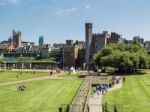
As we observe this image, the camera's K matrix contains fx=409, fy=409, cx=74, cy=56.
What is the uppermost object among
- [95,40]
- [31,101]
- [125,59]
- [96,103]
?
[95,40]

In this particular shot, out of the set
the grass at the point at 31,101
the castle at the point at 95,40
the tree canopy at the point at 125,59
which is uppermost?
the castle at the point at 95,40

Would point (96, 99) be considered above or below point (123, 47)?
below

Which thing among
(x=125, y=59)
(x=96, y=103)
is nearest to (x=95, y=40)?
(x=125, y=59)

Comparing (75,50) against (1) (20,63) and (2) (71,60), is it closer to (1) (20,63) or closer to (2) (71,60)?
(2) (71,60)

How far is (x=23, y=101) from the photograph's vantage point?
148ft

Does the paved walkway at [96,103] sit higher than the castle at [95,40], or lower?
lower

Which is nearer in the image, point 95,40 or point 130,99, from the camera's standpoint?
point 130,99

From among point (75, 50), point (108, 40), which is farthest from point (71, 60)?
point (108, 40)

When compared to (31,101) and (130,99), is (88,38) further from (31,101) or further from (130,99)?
(31,101)

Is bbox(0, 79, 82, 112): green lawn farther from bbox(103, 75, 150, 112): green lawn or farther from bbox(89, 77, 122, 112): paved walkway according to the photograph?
bbox(103, 75, 150, 112): green lawn

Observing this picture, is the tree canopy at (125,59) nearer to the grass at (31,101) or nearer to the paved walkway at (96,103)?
the grass at (31,101)

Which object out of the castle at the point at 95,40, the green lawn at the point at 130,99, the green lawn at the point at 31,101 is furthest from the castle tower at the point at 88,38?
the green lawn at the point at 130,99

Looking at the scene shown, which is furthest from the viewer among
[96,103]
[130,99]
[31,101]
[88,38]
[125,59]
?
[88,38]

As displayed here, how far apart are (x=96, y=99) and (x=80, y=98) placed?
5.74 m
